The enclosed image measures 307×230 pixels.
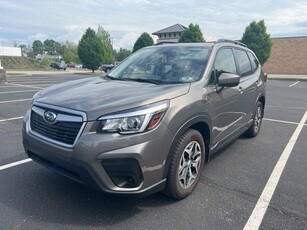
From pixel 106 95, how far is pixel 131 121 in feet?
1.73

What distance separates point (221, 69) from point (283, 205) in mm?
1867

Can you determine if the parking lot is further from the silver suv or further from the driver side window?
the driver side window

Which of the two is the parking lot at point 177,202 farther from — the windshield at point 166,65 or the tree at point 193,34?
the tree at point 193,34

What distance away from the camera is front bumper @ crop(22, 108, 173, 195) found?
8.12ft

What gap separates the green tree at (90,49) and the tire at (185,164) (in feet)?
110

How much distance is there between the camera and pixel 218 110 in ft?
12.0

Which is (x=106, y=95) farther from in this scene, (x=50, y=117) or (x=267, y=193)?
(x=267, y=193)

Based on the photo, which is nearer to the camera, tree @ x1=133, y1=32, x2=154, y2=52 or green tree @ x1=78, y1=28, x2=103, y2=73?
green tree @ x1=78, y1=28, x2=103, y2=73

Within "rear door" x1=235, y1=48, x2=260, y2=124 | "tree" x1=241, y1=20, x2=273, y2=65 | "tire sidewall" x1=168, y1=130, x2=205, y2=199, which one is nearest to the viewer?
"tire sidewall" x1=168, y1=130, x2=205, y2=199

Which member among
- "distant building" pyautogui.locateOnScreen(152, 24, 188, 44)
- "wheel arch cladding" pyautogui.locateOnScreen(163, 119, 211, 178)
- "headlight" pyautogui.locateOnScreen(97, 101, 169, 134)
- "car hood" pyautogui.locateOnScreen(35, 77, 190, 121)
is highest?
"distant building" pyautogui.locateOnScreen(152, 24, 188, 44)

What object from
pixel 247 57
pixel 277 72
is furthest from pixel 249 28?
pixel 247 57

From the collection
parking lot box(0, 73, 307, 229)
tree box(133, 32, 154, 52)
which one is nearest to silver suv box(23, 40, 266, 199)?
parking lot box(0, 73, 307, 229)

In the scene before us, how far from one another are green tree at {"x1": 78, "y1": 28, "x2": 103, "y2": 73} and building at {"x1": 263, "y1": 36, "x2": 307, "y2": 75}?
80.7 feet

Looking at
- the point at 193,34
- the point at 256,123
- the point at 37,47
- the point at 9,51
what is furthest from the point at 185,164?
the point at 37,47
